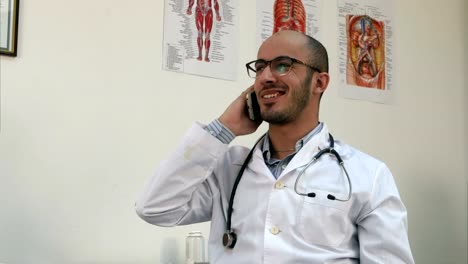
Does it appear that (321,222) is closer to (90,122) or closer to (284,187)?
(284,187)

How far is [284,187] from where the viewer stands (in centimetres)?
132

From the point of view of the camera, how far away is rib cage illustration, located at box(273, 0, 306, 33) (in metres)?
2.14

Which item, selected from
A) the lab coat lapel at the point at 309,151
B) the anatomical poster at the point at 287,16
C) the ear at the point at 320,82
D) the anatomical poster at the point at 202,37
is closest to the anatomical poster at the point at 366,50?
the anatomical poster at the point at 287,16

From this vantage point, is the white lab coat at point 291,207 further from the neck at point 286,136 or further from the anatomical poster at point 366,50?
the anatomical poster at point 366,50

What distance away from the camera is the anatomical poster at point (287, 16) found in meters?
2.10

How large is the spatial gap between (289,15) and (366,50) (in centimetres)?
43

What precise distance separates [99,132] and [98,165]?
0.11m

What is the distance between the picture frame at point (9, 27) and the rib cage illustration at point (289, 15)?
3.26 feet

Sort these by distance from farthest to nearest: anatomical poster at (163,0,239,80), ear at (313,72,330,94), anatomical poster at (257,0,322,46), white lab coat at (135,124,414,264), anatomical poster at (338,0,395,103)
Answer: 1. anatomical poster at (338,0,395,103)
2. anatomical poster at (257,0,322,46)
3. anatomical poster at (163,0,239,80)
4. ear at (313,72,330,94)
5. white lab coat at (135,124,414,264)

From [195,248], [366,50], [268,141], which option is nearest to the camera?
[268,141]

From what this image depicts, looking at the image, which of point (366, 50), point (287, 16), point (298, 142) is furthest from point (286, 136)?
point (366, 50)

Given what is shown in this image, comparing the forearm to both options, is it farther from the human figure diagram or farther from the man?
the human figure diagram

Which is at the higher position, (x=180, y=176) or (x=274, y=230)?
(x=180, y=176)

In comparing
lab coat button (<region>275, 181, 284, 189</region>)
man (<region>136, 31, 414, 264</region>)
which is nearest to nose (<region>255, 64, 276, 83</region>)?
man (<region>136, 31, 414, 264</region>)
